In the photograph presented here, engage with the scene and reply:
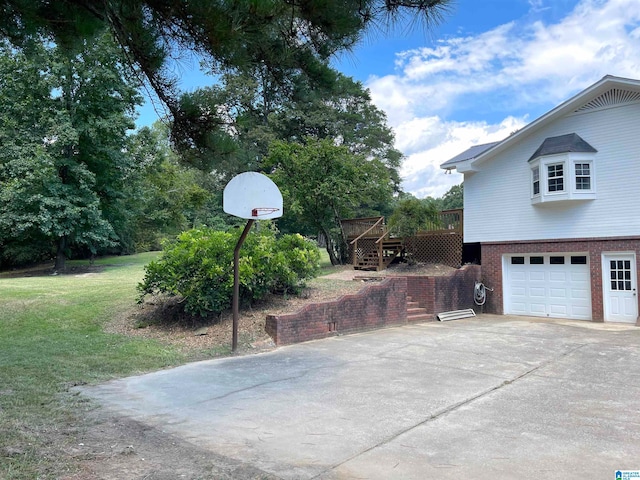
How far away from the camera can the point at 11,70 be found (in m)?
20.2

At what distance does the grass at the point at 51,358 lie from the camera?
3.81 meters

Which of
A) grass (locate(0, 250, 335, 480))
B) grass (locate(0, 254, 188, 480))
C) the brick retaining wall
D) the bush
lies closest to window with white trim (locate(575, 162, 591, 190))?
the brick retaining wall

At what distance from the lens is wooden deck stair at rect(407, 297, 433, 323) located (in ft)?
42.2

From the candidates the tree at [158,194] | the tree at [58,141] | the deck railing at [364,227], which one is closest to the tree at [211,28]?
the deck railing at [364,227]

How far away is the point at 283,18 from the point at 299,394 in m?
4.48

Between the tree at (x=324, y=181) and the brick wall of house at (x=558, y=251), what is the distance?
19.1ft

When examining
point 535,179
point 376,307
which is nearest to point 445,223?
point 535,179

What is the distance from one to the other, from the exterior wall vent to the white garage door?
14.3ft

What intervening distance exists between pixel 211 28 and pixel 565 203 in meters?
12.4

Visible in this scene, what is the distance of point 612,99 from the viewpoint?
13.0 metres

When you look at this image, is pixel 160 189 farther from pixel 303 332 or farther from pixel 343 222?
pixel 303 332

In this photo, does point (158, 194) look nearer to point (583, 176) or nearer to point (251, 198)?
point (251, 198)

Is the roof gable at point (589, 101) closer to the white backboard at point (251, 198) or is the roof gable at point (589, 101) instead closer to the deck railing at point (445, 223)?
the deck railing at point (445, 223)

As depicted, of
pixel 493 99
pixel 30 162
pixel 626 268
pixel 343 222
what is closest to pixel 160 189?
pixel 30 162
